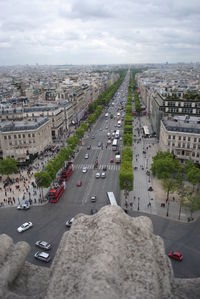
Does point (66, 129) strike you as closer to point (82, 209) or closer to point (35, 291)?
point (82, 209)

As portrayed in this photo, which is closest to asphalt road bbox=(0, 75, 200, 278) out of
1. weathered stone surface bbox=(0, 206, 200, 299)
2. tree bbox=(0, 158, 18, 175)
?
tree bbox=(0, 158, 18, 175)

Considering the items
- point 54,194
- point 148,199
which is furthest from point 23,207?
point 148,199

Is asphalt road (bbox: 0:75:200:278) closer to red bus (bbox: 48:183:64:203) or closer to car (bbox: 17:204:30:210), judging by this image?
car (bbox: 17:204:30:210)

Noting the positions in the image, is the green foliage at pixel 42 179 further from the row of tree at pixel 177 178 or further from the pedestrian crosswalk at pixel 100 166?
the row of tree at pixel 177 178

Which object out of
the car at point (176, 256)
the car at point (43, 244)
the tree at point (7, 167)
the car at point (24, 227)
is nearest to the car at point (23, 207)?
the car at point (24, 227)

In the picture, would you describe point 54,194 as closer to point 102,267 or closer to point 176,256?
point 176,256
